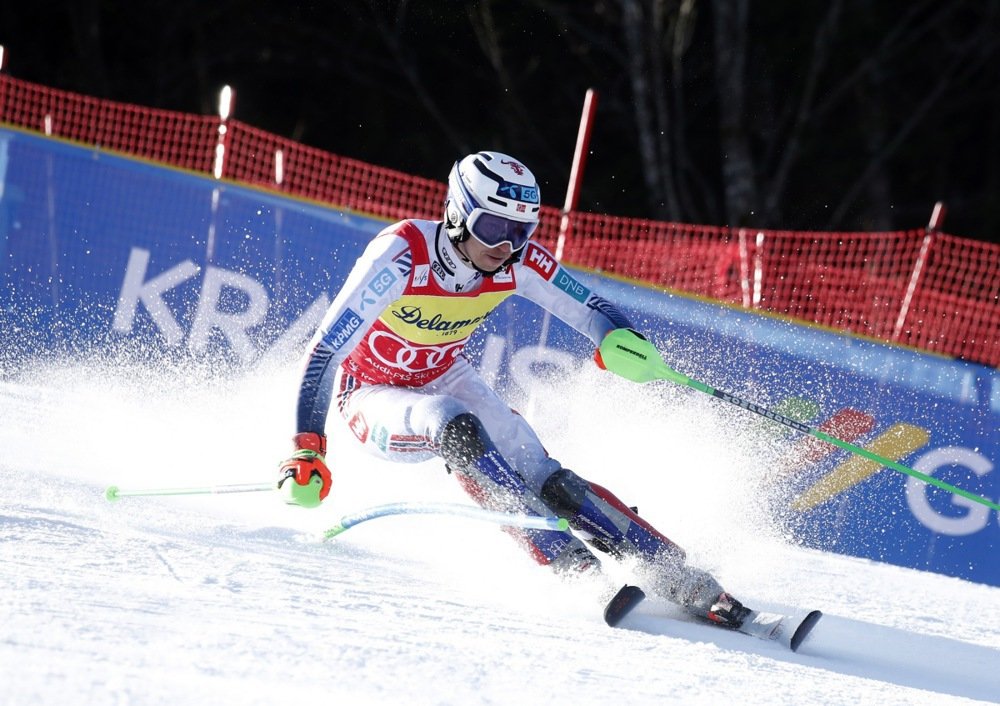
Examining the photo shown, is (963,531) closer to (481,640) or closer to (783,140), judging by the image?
(481,640)

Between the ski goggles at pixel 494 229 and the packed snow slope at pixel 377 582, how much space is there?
3.76 feet

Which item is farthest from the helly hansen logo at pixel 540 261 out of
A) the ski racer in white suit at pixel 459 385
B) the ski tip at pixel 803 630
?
the ski tip at pixel 803 630

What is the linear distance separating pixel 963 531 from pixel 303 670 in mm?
4240

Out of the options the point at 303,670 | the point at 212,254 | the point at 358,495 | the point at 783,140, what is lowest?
the point at 303,670

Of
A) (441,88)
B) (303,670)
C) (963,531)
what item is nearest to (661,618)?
(303,670)

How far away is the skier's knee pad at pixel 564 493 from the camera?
4.30m

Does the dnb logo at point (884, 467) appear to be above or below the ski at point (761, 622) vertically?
above

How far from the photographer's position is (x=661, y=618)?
13.8ft

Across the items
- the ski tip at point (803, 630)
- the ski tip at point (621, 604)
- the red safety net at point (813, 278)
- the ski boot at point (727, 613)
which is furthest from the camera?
the red safety net at point (813, 278)

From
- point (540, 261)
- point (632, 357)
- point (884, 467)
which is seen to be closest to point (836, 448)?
point (884, 467)

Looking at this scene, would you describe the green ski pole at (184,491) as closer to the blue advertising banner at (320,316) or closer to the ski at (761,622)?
the ski at (761,622)

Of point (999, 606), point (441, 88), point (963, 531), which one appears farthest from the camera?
point (441, 88)

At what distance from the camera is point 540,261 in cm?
484

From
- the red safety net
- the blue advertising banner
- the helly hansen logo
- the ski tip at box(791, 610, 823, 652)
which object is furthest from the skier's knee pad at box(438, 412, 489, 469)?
the red safety net
